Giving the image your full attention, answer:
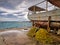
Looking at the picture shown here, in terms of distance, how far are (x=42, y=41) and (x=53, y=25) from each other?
159cm

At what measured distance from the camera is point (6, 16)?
38.0 metres

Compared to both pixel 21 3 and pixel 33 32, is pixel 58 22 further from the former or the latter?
pixel 21 3

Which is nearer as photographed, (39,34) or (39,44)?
(39,44)

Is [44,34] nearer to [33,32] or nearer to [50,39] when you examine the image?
[50,39]

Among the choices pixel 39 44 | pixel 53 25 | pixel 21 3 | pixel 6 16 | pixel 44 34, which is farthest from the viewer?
pixel 6 16

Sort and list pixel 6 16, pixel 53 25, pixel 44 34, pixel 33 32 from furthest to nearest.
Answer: pixel 6 16 → pixel 33 32 → pixel 53 25 → pixel 44 34

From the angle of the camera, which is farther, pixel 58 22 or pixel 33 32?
pixel 33 32

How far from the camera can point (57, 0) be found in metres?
8.19

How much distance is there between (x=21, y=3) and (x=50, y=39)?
19.5 m

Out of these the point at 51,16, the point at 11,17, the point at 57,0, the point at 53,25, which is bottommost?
the point at 11,17

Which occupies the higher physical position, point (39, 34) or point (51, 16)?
point (51, 16)

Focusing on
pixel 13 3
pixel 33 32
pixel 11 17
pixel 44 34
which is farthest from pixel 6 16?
pixel 44 34

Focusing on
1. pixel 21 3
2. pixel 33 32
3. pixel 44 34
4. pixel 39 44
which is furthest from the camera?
pixel 21 3

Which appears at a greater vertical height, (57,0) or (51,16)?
(57,0)
